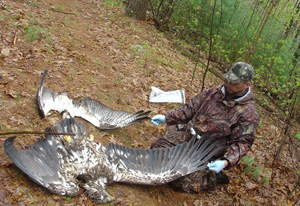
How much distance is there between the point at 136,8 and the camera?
914 cm

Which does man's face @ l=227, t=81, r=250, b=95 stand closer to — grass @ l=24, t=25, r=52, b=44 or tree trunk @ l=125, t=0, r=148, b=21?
grass @ l=24, t=25, r=52, b=44

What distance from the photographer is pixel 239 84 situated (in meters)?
3.13

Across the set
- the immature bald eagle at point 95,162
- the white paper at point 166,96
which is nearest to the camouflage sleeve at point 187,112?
the immature bald eagle at point 95,162

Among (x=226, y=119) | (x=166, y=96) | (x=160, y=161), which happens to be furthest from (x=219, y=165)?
(x=166, y=96)

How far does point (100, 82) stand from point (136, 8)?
492 centimetres

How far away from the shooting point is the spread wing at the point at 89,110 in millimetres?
3938

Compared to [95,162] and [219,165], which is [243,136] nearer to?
[219,165]

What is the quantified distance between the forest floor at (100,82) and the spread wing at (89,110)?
17cm

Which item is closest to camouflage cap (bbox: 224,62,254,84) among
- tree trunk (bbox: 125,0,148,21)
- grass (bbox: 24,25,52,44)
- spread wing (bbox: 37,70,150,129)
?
spread wing (bbox: 37,70,150,129)

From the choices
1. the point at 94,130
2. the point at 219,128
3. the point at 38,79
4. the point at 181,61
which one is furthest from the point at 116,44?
the point at 219,128

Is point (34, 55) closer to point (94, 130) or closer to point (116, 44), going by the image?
point (94, 130)

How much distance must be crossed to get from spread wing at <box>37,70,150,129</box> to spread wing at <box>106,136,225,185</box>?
76 cm

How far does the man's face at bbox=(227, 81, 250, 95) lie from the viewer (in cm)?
314

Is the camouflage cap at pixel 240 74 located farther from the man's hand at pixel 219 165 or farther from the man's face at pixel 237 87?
the man's hand at pixel 219 165
